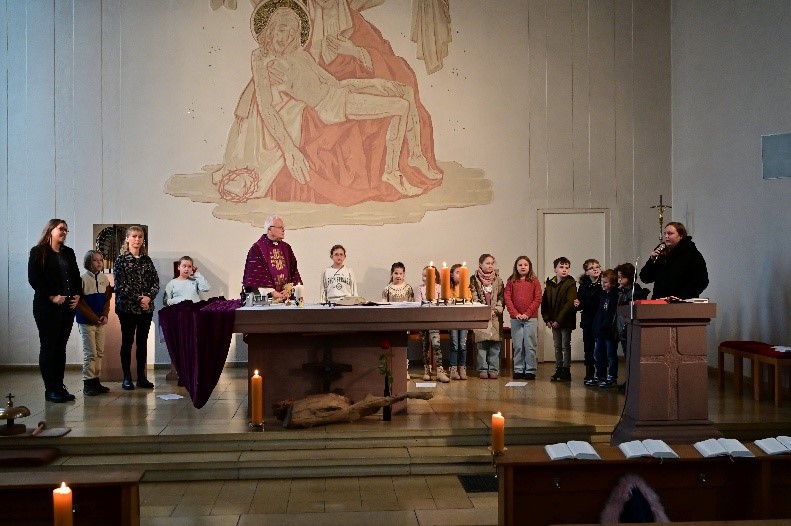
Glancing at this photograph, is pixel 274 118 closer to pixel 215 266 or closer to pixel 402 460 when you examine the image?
pixel 215 266

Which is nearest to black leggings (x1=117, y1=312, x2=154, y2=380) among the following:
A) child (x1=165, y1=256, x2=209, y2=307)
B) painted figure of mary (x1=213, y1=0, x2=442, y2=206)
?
child (x1=165, y1=256, x2=209, y2=307)

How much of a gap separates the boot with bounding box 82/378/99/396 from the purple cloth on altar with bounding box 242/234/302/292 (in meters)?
2.06

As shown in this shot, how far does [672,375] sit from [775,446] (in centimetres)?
237

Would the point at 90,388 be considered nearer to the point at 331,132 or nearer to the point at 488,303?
the point at 488,303

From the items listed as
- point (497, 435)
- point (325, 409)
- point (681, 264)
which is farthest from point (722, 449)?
point (325, 409)

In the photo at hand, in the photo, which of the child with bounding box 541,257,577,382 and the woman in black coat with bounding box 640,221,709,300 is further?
the child with bounding box 541,257,577,382

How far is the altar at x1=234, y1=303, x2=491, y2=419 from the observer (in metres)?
7.53

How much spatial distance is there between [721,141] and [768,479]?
737 centimetres

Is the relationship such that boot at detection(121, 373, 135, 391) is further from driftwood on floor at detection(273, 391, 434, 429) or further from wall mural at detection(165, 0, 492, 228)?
wall mural at detection(165, 0, 492, 228)

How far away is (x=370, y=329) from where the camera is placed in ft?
24.8

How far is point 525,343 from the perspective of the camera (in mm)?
10672

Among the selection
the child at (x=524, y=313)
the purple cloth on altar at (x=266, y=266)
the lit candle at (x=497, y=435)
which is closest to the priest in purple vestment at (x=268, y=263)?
the purple cloth on altar at (x=266, y=266)

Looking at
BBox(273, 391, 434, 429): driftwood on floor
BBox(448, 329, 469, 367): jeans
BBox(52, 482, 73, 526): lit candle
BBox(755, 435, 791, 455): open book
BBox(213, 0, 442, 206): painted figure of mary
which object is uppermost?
BBox(213, 0, 442, 206): painted figure of mary

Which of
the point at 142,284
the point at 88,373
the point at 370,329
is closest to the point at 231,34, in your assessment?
the point at 142,284
